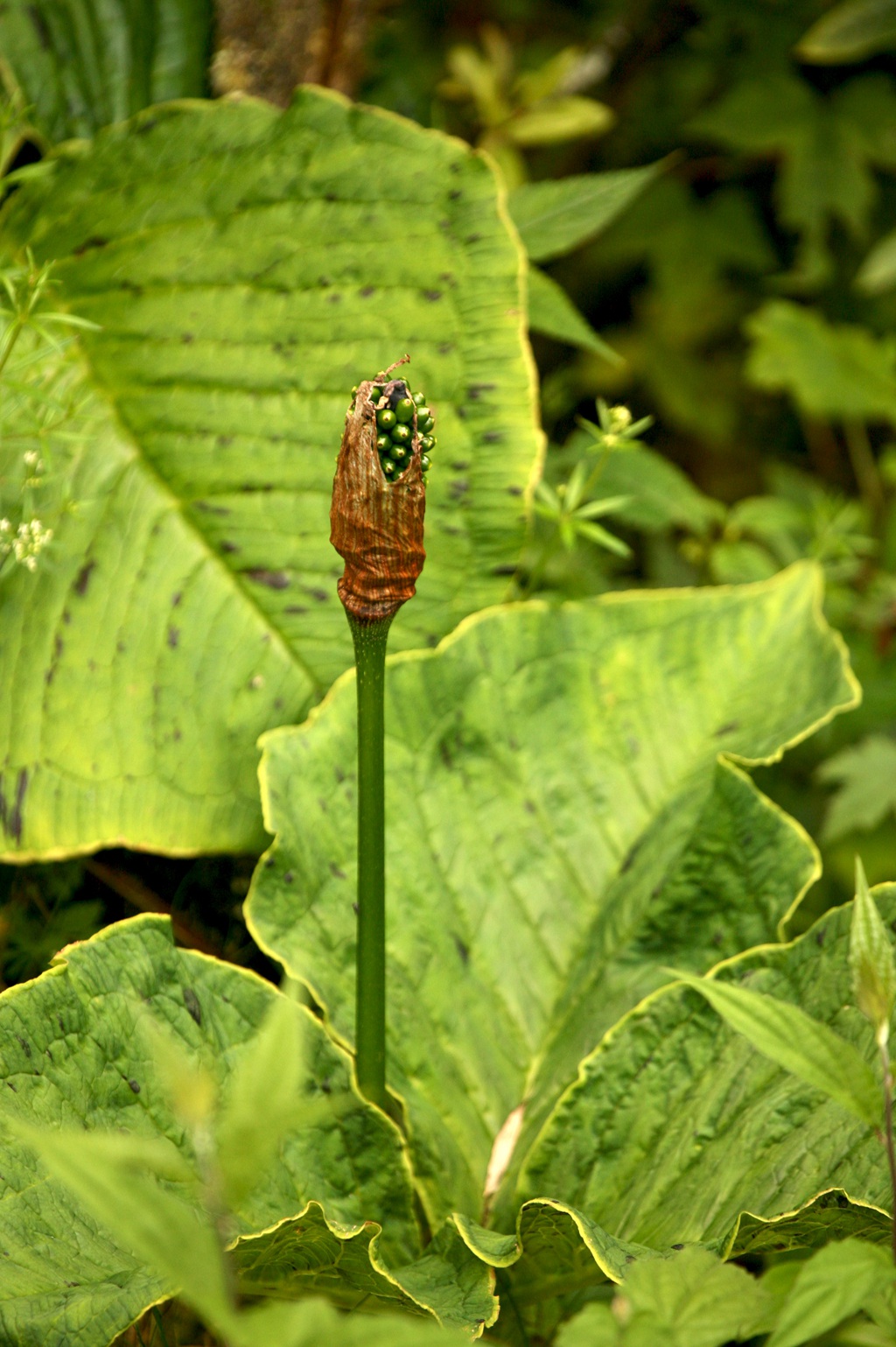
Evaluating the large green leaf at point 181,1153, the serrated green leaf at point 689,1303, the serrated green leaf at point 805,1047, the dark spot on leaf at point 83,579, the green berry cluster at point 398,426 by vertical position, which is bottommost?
the large green leaf at point 181,1153

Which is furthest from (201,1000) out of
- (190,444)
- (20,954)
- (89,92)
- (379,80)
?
(379,80)

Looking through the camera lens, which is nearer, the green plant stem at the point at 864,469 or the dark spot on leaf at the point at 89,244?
the dark spot on leaf at the point at 89,244

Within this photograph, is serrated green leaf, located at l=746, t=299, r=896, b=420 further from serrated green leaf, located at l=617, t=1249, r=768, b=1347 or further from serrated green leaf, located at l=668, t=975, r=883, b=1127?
serrated green leaf, located at l=617, t=1249, r=768, b=1347

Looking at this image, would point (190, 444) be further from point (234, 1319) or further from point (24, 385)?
point (234, 1319)

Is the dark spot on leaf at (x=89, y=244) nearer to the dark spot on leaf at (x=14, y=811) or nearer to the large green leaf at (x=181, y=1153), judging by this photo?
the dark spot on leaf at (x=14, y=811)

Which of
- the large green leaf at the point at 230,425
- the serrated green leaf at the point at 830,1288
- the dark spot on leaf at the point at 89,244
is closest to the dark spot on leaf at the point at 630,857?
the large green leaf at the point at 230,425

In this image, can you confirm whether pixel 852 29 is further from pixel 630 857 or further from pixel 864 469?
pixel 630 857

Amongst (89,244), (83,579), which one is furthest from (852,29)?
(83,579)
